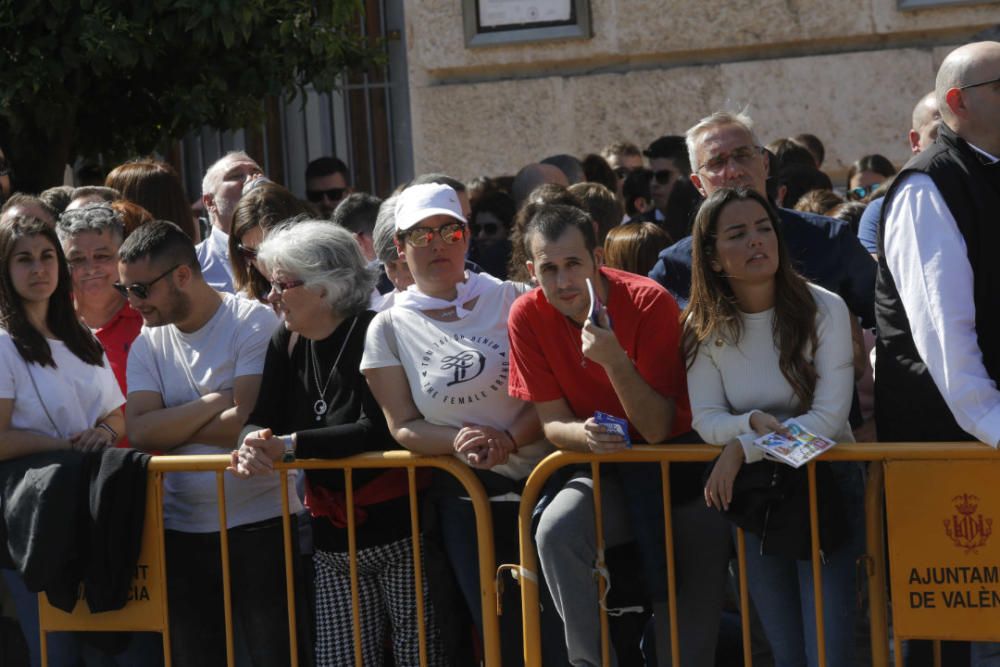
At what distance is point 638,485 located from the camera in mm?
4512

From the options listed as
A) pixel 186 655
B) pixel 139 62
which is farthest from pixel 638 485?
pixel 139 62

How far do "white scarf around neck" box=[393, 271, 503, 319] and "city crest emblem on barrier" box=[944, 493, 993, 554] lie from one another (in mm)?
1552

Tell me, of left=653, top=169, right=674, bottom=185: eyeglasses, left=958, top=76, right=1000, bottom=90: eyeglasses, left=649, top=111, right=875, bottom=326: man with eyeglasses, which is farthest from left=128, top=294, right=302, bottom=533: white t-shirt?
left=653, top=169, right=674, bottom=185: eyeglasses

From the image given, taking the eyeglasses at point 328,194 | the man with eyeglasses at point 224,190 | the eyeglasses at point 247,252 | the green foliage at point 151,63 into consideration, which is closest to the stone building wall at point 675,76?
the green foliage at point 151,63

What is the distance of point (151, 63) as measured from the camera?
23.5 feet

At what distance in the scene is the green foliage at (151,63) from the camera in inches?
276

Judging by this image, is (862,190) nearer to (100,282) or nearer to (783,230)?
(783,230)

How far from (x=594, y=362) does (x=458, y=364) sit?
1.54 ft

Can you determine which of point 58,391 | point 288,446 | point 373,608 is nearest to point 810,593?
point 373,608

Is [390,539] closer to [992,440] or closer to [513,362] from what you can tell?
[513,362]

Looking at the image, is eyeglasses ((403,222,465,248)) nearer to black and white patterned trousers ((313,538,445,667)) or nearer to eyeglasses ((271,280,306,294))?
eyeglasses ((271,280,306,294))

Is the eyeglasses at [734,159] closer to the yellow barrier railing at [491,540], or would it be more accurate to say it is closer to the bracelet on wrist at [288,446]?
the yellow barrier railing at [491,540]

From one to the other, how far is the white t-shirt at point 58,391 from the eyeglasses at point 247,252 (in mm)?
810

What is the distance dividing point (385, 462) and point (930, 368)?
163cm
